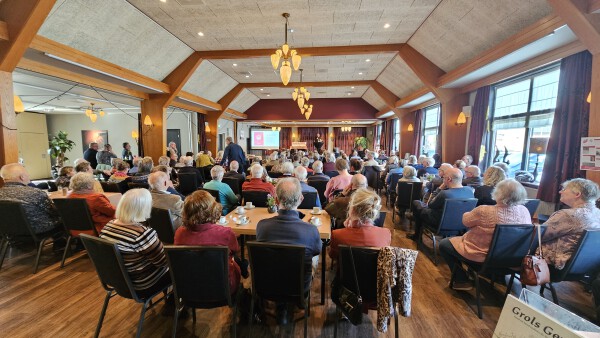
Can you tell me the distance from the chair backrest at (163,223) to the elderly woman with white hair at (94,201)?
699 mm

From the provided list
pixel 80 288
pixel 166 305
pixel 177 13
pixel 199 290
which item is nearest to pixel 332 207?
pixel 199 290

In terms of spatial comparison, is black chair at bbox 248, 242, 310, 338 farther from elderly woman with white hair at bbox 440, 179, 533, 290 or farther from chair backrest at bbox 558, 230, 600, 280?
chair backrest at bbox 558, 230, 600, 280

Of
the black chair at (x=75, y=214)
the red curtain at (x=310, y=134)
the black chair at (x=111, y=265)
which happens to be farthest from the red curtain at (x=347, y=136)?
the black chair at (x=111, y=265)

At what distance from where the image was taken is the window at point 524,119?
4.43 metres

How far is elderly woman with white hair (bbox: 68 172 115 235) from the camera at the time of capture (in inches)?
113

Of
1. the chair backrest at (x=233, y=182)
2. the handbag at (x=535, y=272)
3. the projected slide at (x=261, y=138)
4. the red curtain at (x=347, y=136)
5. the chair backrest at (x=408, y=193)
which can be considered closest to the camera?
the handbag at (x=535, y=272)

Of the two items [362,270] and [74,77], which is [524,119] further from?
[74,77]

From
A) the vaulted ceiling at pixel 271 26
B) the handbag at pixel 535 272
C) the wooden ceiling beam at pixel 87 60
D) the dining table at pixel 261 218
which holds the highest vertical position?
the vaulted ceiling at pixel 271 26

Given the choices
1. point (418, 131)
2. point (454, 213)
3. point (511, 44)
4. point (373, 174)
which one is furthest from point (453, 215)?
point (418, 131)

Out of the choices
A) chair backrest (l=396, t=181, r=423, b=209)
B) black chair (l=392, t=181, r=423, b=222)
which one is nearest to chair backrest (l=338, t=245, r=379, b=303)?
black chair (l=392, t=181, r=423, b=222)

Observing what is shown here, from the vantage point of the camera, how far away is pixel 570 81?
3.79 m

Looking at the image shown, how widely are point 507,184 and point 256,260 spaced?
87.8 inches

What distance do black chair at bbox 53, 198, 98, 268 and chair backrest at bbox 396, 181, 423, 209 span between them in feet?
14.1

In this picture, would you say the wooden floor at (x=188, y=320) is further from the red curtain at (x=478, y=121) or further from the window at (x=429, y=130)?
the window at (x=429, y=130)
